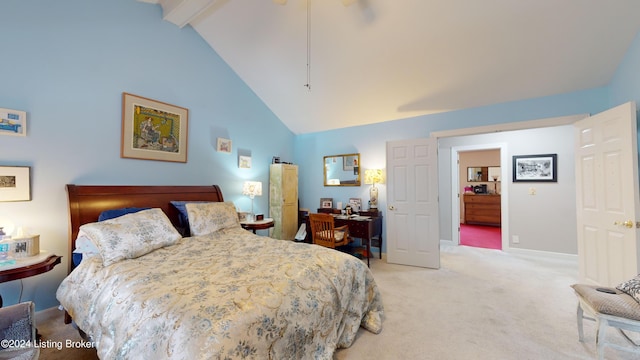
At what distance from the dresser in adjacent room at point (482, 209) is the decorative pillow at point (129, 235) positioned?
7.64 m

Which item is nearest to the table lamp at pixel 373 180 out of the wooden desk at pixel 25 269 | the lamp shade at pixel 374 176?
the lamp shade at pixel 374 176

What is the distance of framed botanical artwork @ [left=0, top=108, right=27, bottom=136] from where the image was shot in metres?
2.23

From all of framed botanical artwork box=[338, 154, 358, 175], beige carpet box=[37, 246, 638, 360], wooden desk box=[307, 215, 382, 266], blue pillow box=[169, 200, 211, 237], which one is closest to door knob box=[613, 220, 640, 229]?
beige carpet box=[37, 246, 638, 360]

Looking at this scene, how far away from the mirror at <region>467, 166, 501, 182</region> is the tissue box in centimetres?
931

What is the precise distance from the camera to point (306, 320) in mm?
1527

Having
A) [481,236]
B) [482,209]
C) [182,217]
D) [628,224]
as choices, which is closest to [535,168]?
[481,236]

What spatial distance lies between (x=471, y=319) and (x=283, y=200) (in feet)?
10.5

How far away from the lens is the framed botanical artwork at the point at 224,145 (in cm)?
396

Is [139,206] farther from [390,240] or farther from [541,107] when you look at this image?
[541,107]

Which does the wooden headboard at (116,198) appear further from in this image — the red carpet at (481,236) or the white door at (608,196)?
the red carpet at (481,236)

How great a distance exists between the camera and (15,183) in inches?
89.4

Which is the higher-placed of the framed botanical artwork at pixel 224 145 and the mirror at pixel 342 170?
the framed botanical artwork at pixel 224 145

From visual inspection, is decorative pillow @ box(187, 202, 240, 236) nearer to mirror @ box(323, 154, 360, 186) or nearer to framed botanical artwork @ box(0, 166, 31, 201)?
framed botanical artwork @ box(0, 166, 31, 201)

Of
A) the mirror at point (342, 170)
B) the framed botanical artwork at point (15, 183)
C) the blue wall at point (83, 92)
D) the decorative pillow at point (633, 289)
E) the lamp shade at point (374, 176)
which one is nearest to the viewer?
the decorative pillow at point (633, 289)
